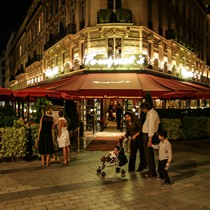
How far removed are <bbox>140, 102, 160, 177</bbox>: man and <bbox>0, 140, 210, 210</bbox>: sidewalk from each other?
15.1 inches

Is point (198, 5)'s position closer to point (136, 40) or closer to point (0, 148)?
point (136, 40)

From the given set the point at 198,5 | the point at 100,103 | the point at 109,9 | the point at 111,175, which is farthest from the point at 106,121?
the point at 198,5

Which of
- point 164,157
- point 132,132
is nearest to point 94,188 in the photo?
point 164,157

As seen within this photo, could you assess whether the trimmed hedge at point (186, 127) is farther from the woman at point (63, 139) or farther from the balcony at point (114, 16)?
the balcony at point (114, 16)

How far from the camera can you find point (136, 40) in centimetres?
2014

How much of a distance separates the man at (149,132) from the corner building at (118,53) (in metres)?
7.88

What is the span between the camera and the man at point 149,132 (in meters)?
7.61

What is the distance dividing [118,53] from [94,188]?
47.6ft

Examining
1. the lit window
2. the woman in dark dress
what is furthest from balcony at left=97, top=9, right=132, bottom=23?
the woman in dark dress

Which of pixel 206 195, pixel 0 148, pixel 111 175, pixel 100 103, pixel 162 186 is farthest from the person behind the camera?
pixel 100 103

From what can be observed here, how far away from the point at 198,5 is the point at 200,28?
2.76 meters

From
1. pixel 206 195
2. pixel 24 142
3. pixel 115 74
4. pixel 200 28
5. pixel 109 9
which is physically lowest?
pixel 206 195

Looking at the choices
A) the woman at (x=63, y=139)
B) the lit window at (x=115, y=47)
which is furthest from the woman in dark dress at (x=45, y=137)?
the lit window at (x=115, y=47)

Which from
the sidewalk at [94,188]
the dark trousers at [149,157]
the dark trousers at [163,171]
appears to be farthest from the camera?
the dark trousers at [149,157]
